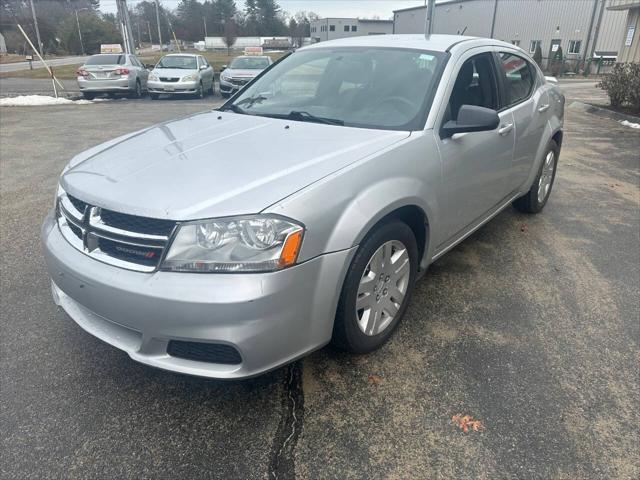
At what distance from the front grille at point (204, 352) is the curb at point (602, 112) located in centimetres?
1243

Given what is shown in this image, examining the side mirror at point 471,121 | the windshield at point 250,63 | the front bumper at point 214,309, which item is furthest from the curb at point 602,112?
the front bumper at point 214,309

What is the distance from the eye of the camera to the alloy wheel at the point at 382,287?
2555 mm

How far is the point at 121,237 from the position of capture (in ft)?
7.10

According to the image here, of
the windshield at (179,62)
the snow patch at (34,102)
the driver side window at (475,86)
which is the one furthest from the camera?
the windshield at (179,62)

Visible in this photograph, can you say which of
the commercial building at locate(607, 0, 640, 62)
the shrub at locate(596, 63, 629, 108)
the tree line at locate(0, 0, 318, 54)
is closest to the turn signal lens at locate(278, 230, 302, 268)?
the shrub at locate(596, 63, 629, 108)

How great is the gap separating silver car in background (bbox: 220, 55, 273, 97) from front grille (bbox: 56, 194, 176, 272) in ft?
48.1

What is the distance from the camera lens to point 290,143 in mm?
2705

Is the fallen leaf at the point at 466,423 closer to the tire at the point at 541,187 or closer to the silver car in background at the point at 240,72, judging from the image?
the tire at the point at 541,187

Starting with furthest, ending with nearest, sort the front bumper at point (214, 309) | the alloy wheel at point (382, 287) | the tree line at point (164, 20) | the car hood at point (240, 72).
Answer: the tree line at point (164, 20) < the car hood at point (240, 72) < the alloy wheel at point (382, 287) < the front bumper at point (214, 309)

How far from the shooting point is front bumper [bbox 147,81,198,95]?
16656 mm

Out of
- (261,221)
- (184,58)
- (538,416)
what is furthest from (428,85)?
(184,58)

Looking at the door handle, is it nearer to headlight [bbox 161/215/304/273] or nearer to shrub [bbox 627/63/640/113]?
headlight [bbox 161/215/304/273]

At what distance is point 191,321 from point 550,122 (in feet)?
13.7

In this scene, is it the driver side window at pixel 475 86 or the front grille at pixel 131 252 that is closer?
the front grille at pixel 131 252
